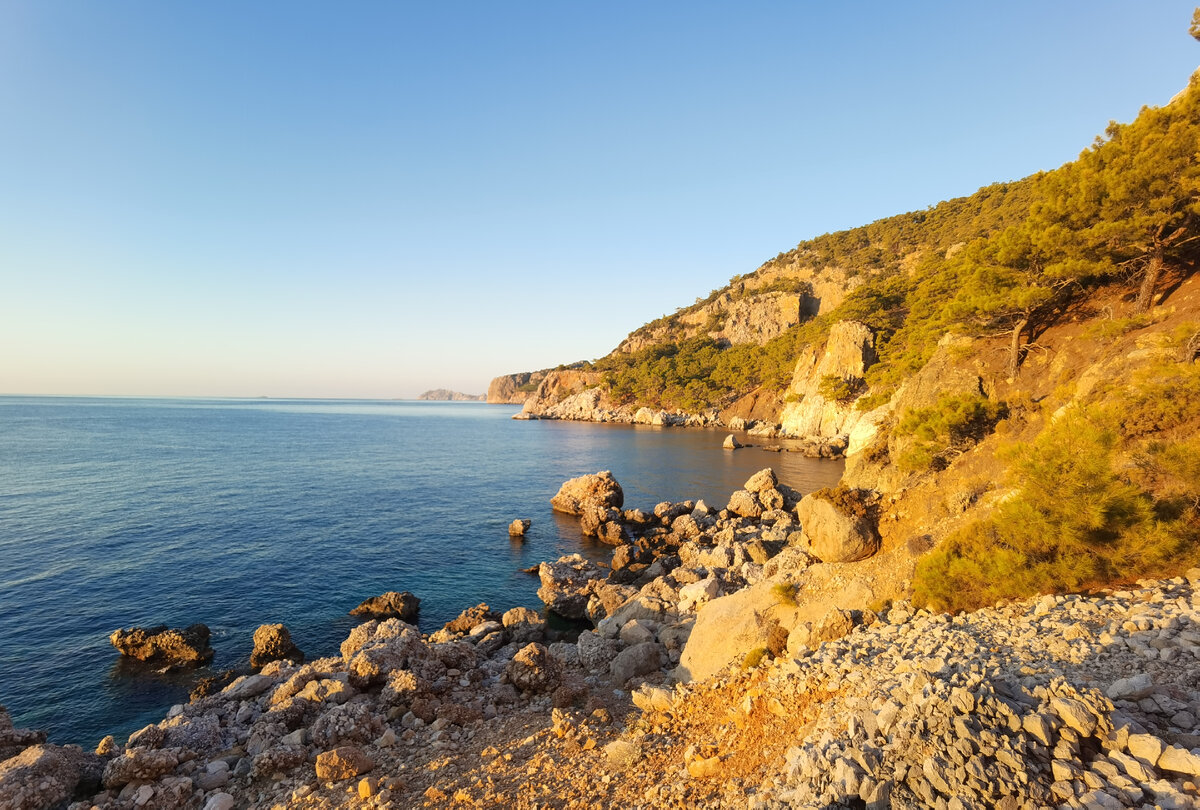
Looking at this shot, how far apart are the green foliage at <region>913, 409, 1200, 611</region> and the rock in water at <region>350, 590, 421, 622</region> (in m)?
21.4

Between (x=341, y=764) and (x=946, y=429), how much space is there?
21.2 meters

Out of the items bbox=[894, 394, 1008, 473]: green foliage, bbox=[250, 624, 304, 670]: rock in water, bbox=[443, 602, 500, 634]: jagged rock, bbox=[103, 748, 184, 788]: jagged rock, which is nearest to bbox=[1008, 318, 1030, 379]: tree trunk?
bbox=[894, 394, 1008, 473]: green foliage

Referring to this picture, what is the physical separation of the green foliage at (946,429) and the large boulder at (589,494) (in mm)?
25885

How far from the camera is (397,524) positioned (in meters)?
37.5

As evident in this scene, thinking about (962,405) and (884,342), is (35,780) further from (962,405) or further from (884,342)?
(884,342)

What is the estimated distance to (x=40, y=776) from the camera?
11.5 metres

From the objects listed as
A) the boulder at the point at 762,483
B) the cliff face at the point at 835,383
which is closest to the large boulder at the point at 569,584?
the boulder at the point at 762,483

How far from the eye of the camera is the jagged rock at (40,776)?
36.0 feet

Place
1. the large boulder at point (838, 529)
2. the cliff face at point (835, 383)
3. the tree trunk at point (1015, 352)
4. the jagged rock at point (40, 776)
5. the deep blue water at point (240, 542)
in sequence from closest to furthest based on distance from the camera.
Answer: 1. the jagged rock at point (40, 776)
2. the large boulder at point (838, 529)
3. the deep blue water at point (240, 542)
4. the tree trunk at point (1015, 352)
5. the cliff face at point (835, 383)

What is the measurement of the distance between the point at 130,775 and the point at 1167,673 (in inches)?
826

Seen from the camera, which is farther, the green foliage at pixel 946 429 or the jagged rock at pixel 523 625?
the jagged rock at pixel 523 625

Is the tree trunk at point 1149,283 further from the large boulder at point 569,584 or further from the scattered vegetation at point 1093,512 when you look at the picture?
the large boulder at point 569,584

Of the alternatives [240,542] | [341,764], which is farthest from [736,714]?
[240,542]

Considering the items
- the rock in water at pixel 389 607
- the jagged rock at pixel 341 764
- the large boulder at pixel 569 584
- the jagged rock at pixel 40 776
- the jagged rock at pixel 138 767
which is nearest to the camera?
the jagged rock at pixel 341 764
